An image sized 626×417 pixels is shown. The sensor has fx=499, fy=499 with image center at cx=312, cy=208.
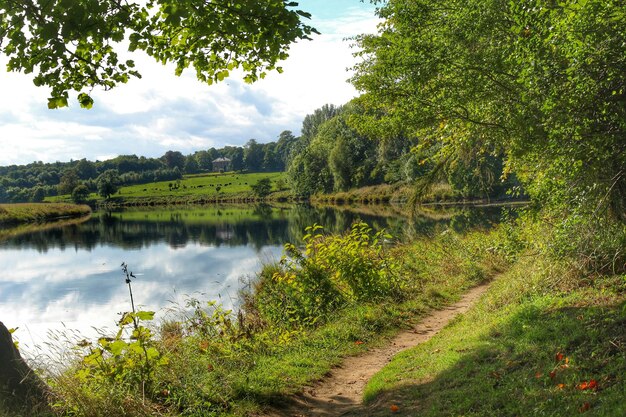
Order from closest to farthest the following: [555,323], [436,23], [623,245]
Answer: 1. [555,323]
2. [623,245]
3. [436,23]

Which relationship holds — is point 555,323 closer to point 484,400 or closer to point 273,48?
point 484,400

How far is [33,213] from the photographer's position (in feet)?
221

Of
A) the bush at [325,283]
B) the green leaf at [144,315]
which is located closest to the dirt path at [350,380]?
the bush at [325,283]

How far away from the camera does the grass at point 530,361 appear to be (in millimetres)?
4668

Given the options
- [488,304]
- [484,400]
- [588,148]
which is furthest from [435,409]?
[488,304]

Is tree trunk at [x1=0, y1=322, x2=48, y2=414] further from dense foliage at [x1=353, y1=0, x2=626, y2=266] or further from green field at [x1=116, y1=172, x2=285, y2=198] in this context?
green field at [x1=116, y1=172, x2=285, y2=198]

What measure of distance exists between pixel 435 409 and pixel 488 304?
454cm

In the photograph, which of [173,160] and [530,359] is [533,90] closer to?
[530,359]

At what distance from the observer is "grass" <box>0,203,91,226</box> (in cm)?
6196

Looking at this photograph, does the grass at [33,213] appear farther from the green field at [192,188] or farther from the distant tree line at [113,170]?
the green field at [192,188]

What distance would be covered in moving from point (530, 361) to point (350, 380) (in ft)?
9.40

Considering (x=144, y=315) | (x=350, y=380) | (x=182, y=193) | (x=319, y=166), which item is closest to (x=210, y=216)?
(x=319, y=166)

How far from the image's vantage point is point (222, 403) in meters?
6.14

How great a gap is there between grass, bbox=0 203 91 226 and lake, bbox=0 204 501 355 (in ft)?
66.8
